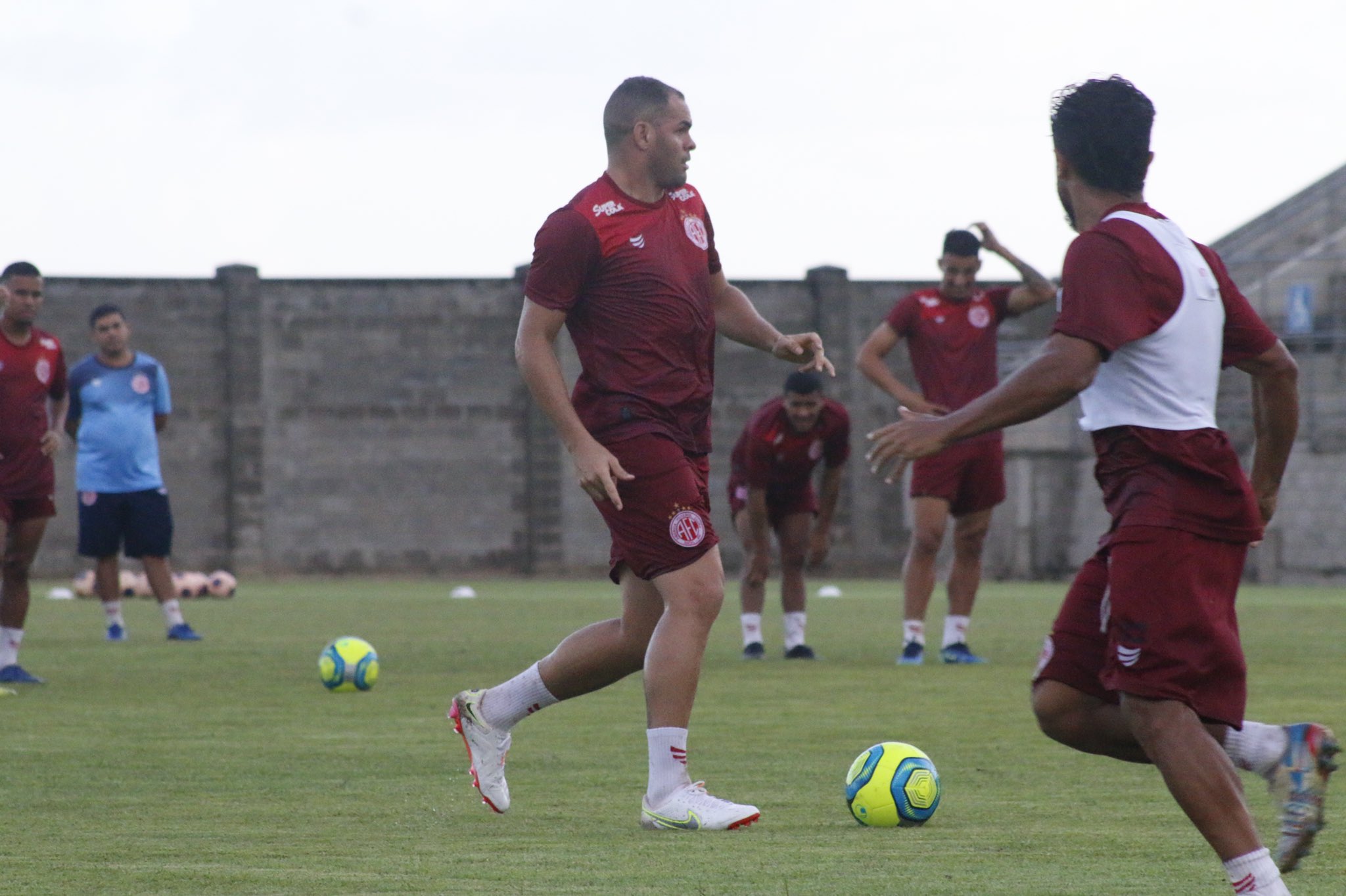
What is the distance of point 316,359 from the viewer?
102 feet

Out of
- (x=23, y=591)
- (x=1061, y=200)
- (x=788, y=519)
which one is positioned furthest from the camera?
(x=788, y=519)

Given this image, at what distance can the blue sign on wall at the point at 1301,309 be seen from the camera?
2712 cm

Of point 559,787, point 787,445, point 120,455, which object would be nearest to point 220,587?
point 120,455

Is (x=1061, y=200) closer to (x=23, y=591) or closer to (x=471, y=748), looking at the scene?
(x=471, y=748)

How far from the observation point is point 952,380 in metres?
11.2

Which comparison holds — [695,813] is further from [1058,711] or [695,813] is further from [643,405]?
[1058,711]

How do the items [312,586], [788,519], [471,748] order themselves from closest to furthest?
1. [471,748]
2. [788,519]
3. [312,586]

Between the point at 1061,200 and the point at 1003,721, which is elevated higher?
the point at 1061,200

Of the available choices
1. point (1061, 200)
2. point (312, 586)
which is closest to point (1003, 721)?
point (1061, 200)

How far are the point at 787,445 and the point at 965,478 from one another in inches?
52.7

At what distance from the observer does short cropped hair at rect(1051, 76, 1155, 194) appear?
4062 millimetres

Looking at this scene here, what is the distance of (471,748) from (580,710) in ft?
10.4

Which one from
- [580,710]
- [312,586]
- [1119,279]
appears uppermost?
[1119,279]

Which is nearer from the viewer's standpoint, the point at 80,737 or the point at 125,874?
the point at 125,874
